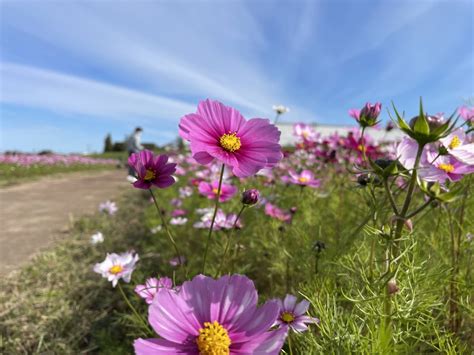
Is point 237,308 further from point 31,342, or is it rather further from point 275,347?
point 31,342

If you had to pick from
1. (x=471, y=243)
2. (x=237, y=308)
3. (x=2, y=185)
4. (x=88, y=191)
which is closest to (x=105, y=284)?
(x=237, y=308)

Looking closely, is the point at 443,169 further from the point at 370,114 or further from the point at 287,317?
the point at 287,317

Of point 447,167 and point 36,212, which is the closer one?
point 447,167

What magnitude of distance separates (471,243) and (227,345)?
1.00m

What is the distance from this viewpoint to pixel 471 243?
1.10 metres

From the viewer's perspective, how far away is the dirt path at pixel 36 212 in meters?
2.67

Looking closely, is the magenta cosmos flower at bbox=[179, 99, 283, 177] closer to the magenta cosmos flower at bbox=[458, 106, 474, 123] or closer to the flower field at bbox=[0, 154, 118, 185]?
the magenta cosmos flower at bbox=[458, 106, 474, 123]

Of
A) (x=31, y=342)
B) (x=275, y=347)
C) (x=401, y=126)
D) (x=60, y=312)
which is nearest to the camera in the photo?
(x=275, y=347)

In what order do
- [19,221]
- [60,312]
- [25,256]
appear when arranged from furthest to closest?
[19,221], [25,256], [60,312]

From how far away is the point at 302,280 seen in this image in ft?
4.58

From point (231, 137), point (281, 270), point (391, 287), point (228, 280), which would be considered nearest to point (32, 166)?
point (281, 270)

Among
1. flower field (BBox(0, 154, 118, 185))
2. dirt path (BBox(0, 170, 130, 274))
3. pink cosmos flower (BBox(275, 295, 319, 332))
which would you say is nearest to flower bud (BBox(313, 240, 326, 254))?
pink cosmos flower (BBox(275, 295, 319, 332))

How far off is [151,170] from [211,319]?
0.35m

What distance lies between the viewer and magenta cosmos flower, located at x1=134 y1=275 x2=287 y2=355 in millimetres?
489
